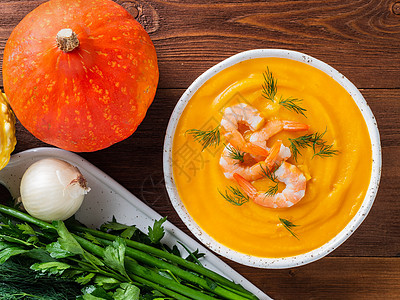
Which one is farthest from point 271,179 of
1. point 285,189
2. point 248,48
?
point 248,48

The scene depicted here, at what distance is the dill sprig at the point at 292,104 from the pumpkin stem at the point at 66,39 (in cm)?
58

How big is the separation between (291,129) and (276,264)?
399 millimetres

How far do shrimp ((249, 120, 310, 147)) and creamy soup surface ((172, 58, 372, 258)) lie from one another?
0.02m

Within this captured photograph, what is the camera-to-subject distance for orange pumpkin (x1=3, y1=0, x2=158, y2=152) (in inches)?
47.8

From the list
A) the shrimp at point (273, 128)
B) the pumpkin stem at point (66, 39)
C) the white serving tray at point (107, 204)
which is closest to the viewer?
the pumpkin stem at point (66, 39)

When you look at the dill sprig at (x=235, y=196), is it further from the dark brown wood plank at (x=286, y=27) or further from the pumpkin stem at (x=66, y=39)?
the pumpkin stem at (x=66, y=39)

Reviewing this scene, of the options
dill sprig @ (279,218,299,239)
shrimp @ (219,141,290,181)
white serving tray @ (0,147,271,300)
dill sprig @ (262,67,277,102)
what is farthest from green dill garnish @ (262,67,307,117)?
white serving tray @ (0,147,271,300)

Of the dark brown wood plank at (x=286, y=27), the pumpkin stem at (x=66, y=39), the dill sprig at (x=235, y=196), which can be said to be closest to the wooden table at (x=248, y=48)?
the dark brown wood plank at (x=286, y=27)

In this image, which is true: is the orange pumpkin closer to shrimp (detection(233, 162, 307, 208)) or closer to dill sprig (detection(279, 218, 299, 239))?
shrimp (detection(233, 162, 307, 208))

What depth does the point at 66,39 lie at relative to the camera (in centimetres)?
114

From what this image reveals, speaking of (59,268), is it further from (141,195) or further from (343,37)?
(343,37)

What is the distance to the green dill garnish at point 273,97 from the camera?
1.37 metres

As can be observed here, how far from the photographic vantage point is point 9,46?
4.24 feet

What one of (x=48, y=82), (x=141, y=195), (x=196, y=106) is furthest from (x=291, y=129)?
(x=48, y=82)
